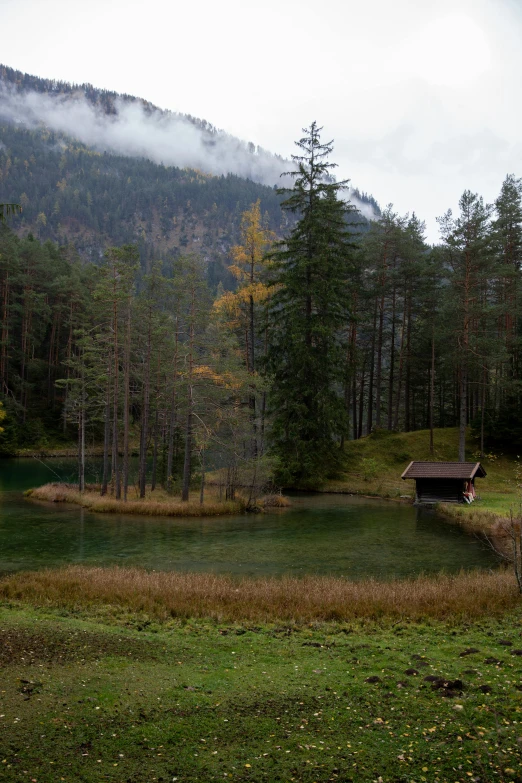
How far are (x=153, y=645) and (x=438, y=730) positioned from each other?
536 centimetres

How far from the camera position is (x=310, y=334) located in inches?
1665

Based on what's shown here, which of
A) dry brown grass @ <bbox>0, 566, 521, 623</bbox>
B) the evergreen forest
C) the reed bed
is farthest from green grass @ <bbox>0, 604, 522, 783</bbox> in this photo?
the evergreen forest

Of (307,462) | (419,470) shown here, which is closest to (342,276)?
(307,462)

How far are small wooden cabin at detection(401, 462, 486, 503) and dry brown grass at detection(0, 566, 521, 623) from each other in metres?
18.0

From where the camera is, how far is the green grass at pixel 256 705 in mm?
5695

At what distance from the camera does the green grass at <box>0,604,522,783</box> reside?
570cm

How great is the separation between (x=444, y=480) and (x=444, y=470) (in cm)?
63

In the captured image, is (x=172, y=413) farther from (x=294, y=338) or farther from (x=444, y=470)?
(x=444, y=470)

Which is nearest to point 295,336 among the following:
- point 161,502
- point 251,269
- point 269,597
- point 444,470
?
point 251,269

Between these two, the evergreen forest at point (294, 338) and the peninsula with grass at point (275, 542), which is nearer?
the peninsula with grass at point (275, 542)

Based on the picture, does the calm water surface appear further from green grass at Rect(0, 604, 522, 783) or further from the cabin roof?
green grass at Rect(0, 604, 522, 783)

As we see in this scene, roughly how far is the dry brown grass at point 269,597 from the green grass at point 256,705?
50.3 inches

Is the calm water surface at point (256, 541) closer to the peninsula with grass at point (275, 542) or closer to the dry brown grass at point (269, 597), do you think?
the peninsula with grass at point (275, 542)

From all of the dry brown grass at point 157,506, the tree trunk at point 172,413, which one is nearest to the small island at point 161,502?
the dry brown grass at point 157,506
